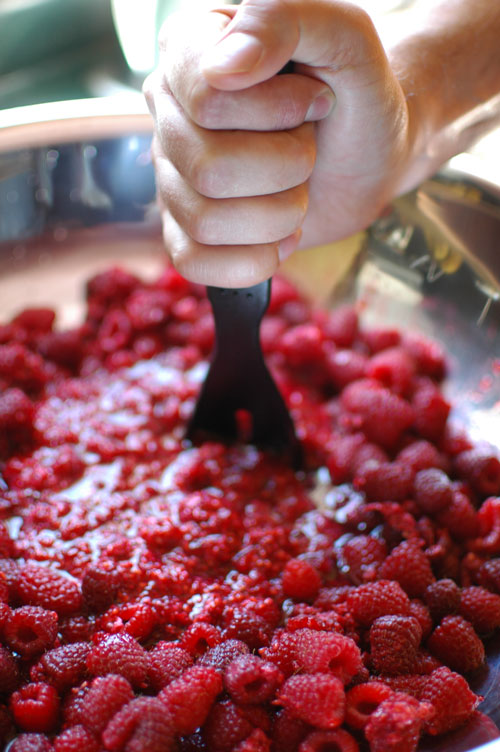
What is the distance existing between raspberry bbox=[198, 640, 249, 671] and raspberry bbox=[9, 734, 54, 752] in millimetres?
183

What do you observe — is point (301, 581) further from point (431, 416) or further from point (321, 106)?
point (321, 106)

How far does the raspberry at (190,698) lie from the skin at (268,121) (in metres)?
0.47

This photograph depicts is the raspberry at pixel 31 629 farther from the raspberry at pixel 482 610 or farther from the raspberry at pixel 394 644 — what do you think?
the raspberry at pixel 482 610

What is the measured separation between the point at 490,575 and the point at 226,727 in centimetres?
43

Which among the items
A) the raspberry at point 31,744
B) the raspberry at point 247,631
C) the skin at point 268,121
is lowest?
the raspberry at point 31,744

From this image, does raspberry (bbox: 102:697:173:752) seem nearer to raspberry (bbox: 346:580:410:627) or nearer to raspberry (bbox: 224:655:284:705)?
raspberry (bbox: 224:655:284:705)

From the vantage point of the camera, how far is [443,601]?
35.5 inches

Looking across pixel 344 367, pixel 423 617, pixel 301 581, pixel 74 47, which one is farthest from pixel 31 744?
pixel 74 47

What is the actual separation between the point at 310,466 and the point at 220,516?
227mm

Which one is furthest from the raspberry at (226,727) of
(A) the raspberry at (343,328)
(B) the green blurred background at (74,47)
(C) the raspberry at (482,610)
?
(B) the green blurred background at (74,47)

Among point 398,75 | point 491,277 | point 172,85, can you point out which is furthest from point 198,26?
point 491,277

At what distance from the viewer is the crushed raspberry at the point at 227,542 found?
0.75 metres

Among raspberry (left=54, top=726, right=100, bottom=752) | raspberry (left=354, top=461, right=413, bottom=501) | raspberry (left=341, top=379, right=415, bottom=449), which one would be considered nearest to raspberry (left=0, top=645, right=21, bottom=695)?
raspberry (left=54, top=726, right=100, bottom=752)

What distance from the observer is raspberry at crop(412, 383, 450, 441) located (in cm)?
119
